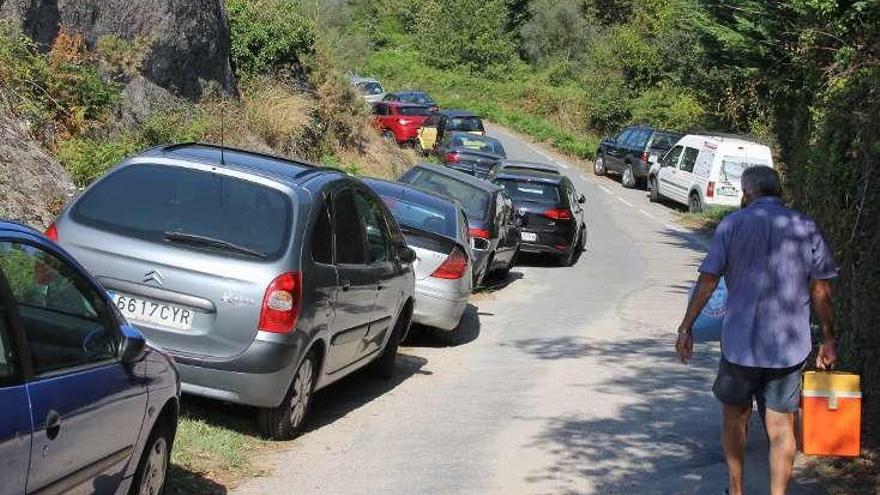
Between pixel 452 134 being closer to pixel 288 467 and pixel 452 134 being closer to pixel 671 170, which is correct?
pixel 671 170

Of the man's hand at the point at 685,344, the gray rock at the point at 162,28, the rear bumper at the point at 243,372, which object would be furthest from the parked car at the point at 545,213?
the man's hand at the point at 685,344

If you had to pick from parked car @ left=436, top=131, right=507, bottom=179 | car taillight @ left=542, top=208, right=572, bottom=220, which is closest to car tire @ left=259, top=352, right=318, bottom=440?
car taillight @ left=542, top=208, right=572, bottom=220

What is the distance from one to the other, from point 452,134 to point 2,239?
27855mm

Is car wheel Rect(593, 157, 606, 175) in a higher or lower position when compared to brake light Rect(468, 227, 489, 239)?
lower

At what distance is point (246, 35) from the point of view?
23359 mm

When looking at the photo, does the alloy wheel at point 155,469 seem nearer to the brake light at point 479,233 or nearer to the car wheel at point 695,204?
the brake light at point 479,233

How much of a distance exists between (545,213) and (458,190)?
457 cm

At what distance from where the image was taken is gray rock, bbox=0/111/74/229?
10984mm

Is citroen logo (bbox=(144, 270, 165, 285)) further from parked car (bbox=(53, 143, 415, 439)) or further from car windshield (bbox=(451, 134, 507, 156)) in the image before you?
car windshield (bbox=(451, 134, 507, 156))

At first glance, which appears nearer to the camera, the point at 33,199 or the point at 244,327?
the point at 244,327

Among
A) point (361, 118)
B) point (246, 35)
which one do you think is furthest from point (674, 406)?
point (361, 118)

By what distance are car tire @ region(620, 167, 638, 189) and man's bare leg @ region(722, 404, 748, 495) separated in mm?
33406

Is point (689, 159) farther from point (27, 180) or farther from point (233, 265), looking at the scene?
point (233, 265)

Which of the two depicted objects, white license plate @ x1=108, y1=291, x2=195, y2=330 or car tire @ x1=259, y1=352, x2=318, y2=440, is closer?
white license plate @ x1=108, y1=291, x2=195, y2=330
